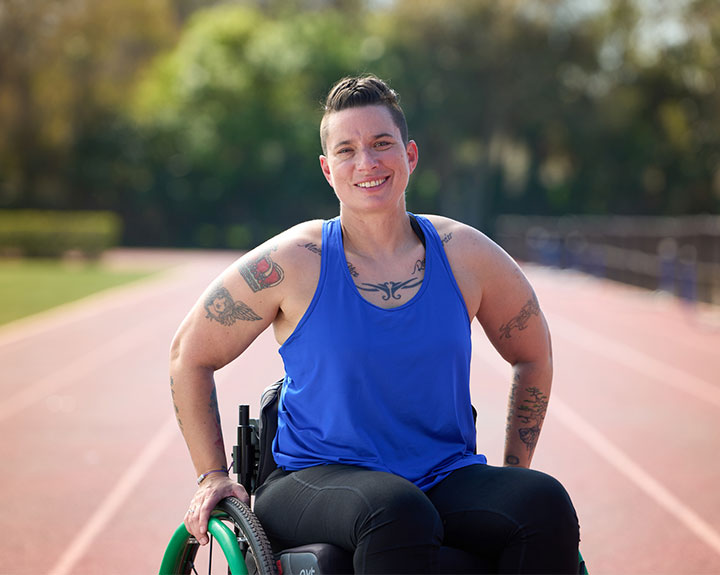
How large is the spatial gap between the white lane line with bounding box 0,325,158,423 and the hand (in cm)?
581

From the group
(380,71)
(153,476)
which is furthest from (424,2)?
(153,476)

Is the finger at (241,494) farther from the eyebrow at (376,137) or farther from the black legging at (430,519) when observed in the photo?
the eyebrow at (376,137)

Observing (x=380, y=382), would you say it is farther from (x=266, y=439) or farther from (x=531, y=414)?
(x=531, y=414)

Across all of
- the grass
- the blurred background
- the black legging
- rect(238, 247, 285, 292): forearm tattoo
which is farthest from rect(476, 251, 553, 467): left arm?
the blurred background

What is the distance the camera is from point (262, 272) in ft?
8.39

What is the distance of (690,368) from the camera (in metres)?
10.6

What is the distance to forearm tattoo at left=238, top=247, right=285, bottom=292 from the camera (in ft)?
8.30

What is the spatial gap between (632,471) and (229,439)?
257cm

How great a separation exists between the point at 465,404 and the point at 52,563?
2.77 meters

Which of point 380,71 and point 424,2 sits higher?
point 424,2

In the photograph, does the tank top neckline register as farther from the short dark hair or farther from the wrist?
the wrist

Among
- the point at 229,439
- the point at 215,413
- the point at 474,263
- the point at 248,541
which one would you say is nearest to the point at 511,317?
the point at 474,263

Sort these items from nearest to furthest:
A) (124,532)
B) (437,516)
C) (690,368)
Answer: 1. (437,516)
2. (124,532)
3. (690,368)

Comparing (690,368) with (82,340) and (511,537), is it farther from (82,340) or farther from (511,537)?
(511,537)
